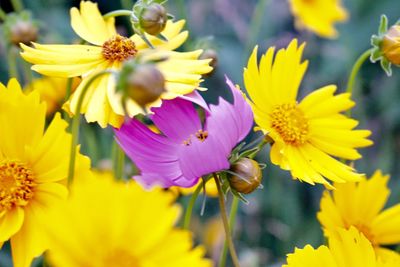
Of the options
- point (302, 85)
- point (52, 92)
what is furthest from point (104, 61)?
point (302, 85)

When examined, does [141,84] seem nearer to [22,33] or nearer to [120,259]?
[120,259]

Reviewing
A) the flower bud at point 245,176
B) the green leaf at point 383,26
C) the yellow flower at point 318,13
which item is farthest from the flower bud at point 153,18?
the yellow flower at point 318,13

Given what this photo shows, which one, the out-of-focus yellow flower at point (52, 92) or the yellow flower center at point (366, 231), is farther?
the out-of-focus yellow flower at point (52, 92)

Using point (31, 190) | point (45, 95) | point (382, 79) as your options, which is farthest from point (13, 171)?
point (382, 79)

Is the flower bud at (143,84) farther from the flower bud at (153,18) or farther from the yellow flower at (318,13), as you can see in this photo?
the yellow flower at (318,13)

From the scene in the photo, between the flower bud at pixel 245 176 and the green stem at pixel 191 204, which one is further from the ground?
the flower bud at pixel 245 176
